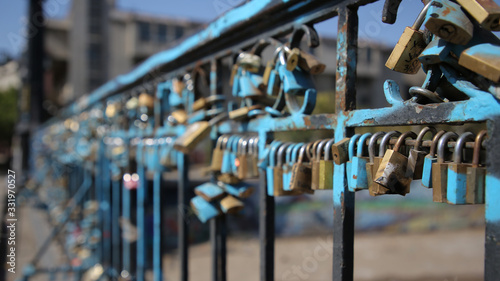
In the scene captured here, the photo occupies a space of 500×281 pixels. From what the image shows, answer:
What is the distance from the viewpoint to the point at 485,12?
0.64 metres

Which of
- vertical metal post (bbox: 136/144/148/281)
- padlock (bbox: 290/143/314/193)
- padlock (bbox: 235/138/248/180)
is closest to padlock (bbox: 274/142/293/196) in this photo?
padlock (bbox: 290/143/314/193)

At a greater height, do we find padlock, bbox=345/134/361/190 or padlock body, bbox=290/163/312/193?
padlock, bbox=345/134/361/190

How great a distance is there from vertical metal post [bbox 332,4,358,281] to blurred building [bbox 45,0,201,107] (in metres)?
23.3

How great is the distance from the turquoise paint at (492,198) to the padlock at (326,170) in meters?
0.37

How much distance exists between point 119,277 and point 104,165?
99 cm

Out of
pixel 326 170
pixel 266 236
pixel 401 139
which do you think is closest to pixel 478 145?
pixel 401 139

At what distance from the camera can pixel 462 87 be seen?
0.71 meters

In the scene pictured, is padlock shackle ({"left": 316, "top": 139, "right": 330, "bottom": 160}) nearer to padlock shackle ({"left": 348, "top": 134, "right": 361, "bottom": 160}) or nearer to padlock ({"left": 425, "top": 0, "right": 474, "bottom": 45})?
padlock shackle ({"left": 348, "top": 134, "right": 361, "bottom": 160})

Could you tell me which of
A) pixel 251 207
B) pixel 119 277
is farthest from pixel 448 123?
pixel 251 207

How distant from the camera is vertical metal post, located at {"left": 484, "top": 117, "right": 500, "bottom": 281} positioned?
25.8 inches

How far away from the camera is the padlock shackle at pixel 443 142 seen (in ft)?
2.35

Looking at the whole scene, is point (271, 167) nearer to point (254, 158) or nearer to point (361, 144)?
point (254, 158)

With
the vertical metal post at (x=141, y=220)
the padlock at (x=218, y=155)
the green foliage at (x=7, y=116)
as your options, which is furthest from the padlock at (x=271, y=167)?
the green foliage at (x=7, y=116)

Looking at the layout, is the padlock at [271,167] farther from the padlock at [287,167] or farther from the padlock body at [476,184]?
the padlock body at [476,184]
